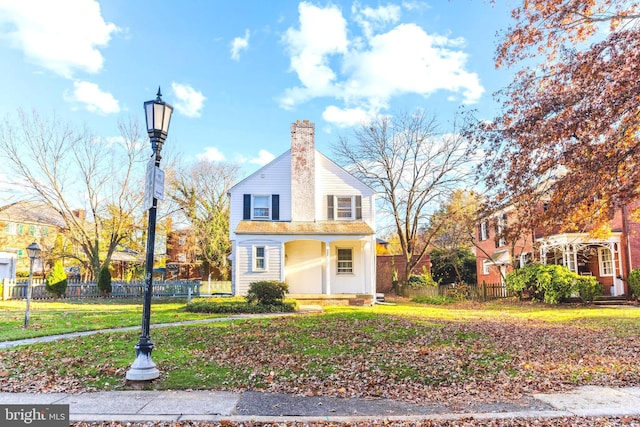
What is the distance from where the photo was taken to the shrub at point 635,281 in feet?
68.0

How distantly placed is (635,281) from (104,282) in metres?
27.5

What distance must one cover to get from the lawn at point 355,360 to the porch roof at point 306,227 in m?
9.29

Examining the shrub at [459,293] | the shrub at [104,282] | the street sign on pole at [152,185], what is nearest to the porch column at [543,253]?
the shrub at [459,293]

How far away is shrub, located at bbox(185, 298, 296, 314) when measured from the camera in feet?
52.6

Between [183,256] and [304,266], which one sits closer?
A: [304,266]

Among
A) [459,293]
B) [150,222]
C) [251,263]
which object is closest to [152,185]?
[150,222]

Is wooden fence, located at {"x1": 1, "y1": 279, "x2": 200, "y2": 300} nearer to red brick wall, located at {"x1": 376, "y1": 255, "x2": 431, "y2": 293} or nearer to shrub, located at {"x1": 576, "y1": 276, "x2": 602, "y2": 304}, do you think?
red brick wall, located at {"x1": 376, "y1": 255, "x2": 431, "y2": 293}

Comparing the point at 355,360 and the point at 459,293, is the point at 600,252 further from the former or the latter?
the point at 355,360

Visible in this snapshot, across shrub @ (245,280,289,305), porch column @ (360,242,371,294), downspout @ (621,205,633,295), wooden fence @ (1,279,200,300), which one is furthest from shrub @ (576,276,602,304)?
wooden fence @ (1,279,200,300)

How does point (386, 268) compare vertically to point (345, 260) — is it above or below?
below

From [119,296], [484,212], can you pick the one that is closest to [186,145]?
[119,296]

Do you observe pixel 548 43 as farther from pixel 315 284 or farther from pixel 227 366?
pixel 315 284

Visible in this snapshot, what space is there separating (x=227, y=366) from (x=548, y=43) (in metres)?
9.42

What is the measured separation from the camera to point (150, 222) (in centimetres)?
647
